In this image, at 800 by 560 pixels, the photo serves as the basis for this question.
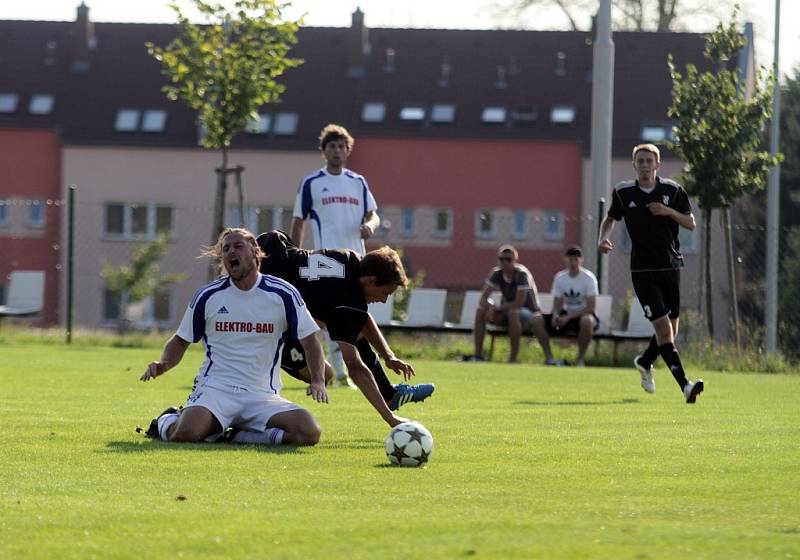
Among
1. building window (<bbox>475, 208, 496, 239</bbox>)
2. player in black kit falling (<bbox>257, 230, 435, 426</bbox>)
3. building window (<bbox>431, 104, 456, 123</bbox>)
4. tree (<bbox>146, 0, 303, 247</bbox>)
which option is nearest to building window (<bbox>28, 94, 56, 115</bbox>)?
building window (<bbox>431, 104, 456, 123</bbox>)

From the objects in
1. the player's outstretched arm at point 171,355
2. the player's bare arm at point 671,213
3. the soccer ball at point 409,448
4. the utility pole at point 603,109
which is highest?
the utility pole at point 603,109

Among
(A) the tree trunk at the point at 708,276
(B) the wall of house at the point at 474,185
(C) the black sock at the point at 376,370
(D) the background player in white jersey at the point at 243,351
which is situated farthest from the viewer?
(B) the wall of house at the point at 474,185

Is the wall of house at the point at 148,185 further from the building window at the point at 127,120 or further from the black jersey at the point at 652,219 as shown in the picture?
the black jersey at the point at 652,219

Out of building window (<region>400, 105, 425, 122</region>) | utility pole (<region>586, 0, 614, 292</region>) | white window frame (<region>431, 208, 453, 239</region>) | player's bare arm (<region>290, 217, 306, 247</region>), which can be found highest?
building window (<region>400, 105, 425, 122</region>)

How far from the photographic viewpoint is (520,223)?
189 feet

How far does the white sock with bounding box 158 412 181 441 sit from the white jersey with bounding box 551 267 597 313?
13.3 m

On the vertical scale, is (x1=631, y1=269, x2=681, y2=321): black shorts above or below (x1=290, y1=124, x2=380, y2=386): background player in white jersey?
below

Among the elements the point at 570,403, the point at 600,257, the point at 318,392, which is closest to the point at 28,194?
the point at 600,257

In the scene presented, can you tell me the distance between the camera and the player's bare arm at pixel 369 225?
601 inches

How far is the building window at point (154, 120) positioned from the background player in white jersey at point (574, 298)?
3754cm

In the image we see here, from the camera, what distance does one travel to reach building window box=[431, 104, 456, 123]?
191ft

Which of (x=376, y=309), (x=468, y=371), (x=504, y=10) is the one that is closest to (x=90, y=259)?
(x=504, y=10)

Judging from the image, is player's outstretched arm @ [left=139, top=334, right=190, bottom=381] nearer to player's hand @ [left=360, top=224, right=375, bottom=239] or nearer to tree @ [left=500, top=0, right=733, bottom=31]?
player's hand @ [left=360, top=224, right=375, bottom=239]

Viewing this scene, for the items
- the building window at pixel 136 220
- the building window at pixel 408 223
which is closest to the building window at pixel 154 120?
the building window at pixel 136 220
